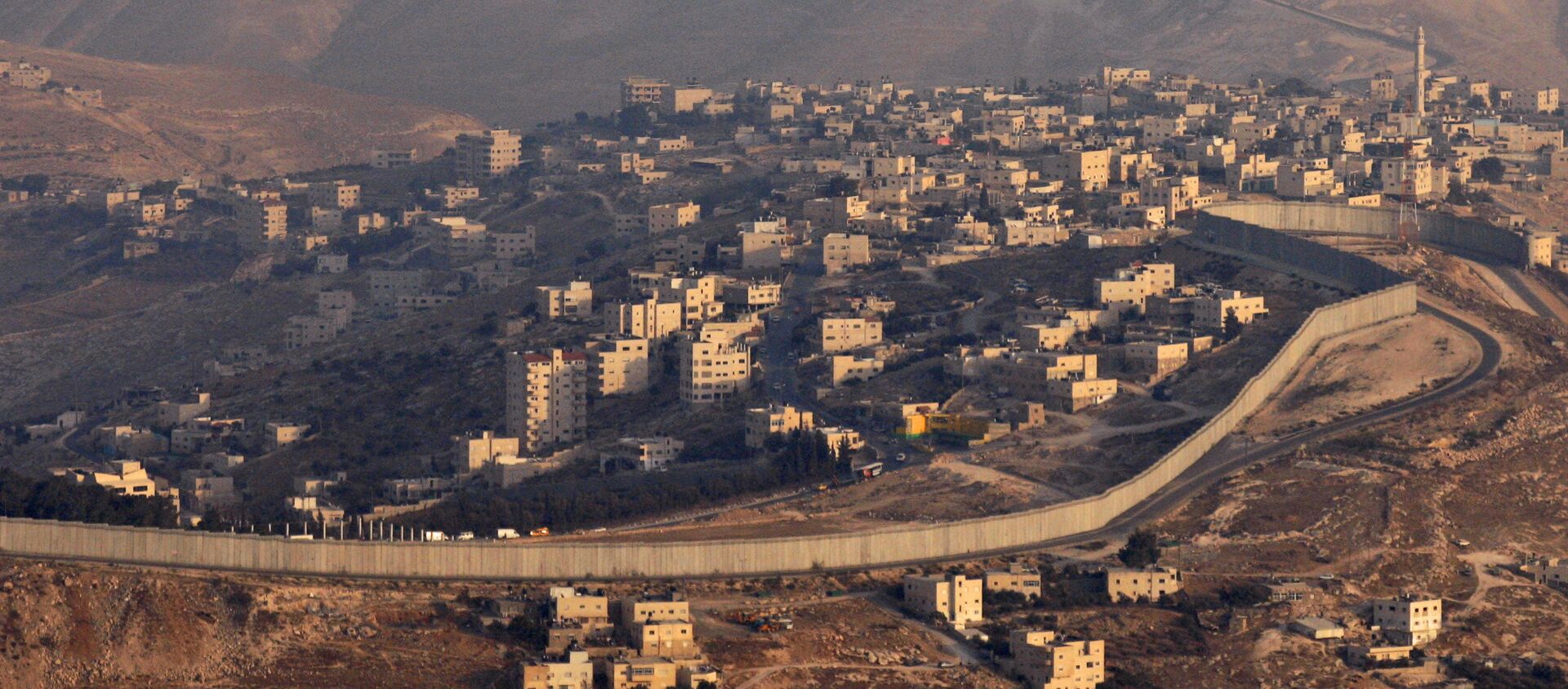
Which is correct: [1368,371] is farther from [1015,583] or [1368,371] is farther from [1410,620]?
[1015,583]

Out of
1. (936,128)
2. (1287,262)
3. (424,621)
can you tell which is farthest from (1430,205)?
(424,621)

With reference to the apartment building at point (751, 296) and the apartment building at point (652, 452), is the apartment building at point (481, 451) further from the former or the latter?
the apartment building at point (751, 296)

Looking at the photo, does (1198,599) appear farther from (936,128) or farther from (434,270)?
(936,128)

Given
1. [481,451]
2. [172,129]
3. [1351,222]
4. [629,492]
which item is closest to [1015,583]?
[629,492]

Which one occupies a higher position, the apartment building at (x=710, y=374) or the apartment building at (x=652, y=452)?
the apartment building at (x=710, y=374)

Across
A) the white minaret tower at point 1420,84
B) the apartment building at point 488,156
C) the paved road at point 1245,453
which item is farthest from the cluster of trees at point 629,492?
the apartment building at point 488,156

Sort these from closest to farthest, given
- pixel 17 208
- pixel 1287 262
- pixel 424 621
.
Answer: pixel 424 621
pixel 1287 262
pixel 17 208

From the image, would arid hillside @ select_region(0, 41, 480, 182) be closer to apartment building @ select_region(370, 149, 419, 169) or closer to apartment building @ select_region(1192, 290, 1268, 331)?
apartment building @ select_region(370, 149, 419, 169)
